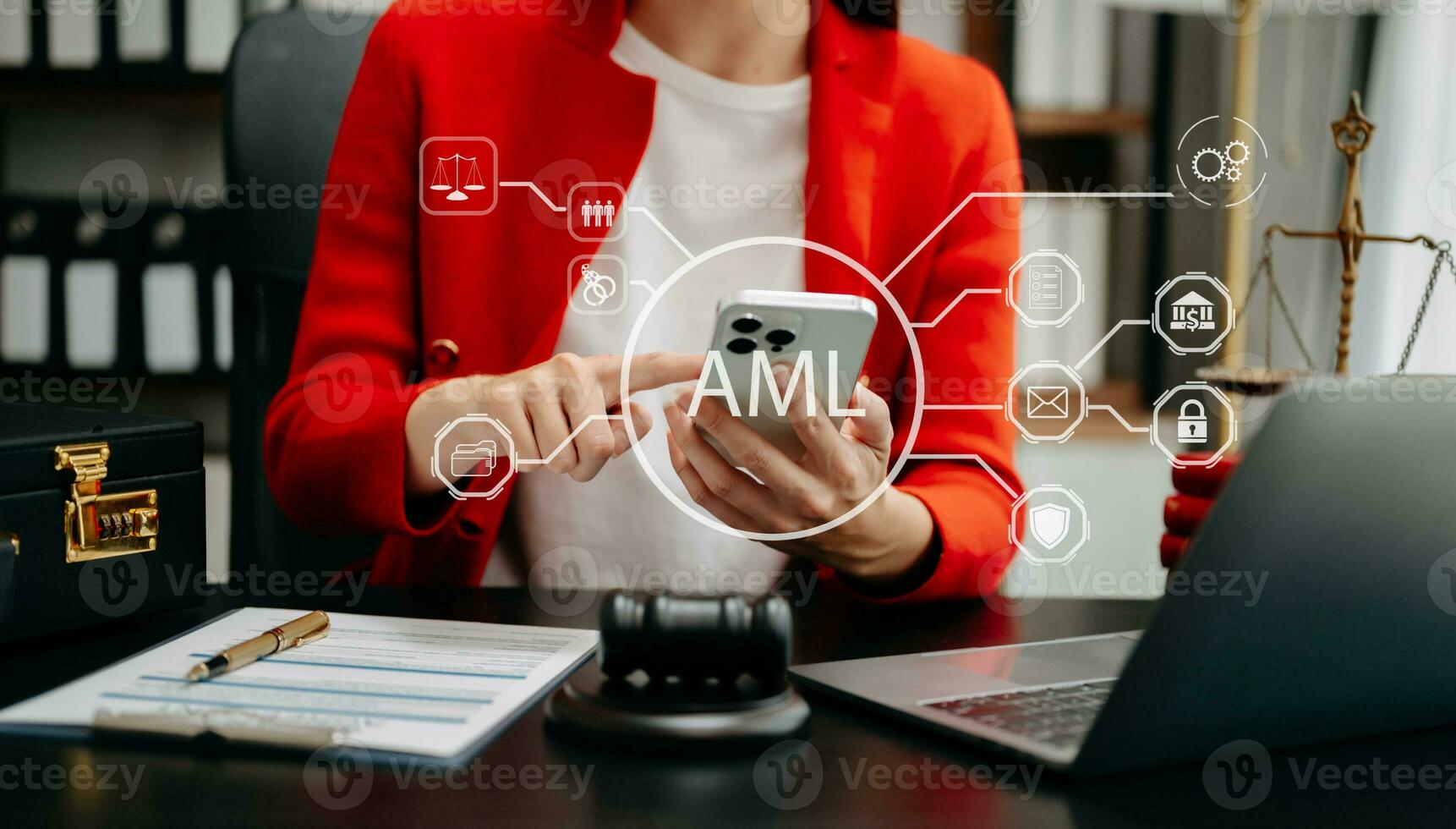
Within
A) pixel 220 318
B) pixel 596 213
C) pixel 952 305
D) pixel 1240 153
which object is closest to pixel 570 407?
pixel 596 213

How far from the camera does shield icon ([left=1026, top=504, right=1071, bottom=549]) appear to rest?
869 millimetres

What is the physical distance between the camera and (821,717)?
0.47m

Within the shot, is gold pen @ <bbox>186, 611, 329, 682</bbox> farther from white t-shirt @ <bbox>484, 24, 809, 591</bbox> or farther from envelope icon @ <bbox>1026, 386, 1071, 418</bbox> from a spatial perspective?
envelope icon @ <bbox>1026, 386, 1071, 418</bbox>

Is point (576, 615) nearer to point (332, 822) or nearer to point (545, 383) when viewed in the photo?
point (545, 383)

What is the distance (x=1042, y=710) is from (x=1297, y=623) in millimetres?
104

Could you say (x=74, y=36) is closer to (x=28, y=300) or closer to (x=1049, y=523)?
(x=28, y=300)

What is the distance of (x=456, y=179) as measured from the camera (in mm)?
814

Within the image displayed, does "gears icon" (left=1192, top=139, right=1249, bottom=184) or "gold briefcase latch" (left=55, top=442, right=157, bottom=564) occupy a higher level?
"gears icon" (left=1192, top=139, right=1249, bottom=184)

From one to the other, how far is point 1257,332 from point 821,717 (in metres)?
0.97

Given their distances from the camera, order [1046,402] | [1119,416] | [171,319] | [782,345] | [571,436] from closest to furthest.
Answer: [782,345] → [571,436] → [1046,402] → [1119,416] → [171,319]

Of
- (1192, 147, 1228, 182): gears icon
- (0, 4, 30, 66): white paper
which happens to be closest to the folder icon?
(1192, 147, 1228, 182): gears icon

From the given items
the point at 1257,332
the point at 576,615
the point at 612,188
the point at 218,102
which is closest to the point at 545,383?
the point at 576,615

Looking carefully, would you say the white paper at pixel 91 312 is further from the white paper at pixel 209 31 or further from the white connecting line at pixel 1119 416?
the white connecting line at pixel 1119 416

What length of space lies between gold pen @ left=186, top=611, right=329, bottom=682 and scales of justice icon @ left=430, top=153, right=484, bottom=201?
1.17ft
